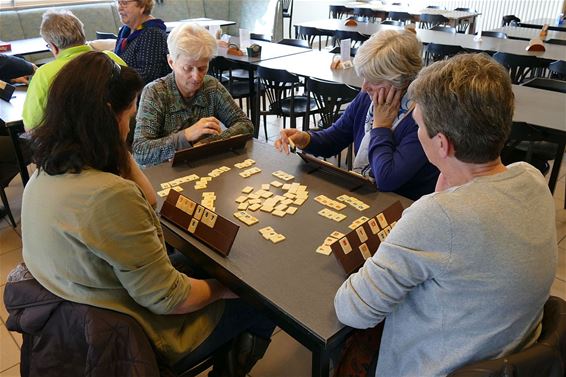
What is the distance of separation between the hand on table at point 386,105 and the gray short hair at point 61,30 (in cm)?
191

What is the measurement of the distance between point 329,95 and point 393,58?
1509 mm

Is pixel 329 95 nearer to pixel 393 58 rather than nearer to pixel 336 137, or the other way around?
pixel 336 137

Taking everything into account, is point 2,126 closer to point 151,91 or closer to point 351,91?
point 151,91

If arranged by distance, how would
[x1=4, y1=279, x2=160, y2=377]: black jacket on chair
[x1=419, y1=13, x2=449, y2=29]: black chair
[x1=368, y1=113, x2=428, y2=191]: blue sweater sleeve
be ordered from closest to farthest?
[x1=4, y1=279, x2=160, y2=377]: black jacket on chair
[x1=368, y1=113, x2=428, y2=191]: blue sweater sleeve
[x1=419, y1=13, x2=449, y2=29]: black chair

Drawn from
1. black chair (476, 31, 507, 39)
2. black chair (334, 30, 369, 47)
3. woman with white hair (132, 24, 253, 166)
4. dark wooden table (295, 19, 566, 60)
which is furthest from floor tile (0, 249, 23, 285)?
black chair (476, 31, 507, 39)

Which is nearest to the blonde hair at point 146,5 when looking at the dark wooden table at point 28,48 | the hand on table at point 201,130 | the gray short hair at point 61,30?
→ the gray short hair at point 61,30

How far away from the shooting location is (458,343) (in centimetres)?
95

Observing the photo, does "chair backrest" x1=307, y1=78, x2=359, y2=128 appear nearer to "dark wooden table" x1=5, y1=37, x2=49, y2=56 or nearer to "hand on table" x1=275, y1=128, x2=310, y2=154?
"hand on table" x1=275, y1=128, x2=310, y2=154

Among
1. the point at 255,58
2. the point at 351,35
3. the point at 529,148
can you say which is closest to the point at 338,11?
the point at 351,35

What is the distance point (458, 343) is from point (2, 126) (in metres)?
2.77

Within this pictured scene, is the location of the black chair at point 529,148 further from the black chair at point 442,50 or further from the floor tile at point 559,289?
the black chair at point 442,50

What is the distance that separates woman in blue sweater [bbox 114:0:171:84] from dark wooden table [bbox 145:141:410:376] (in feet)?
4.59

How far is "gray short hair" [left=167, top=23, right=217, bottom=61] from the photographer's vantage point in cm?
202

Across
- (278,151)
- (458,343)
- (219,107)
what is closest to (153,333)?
(458,343)
